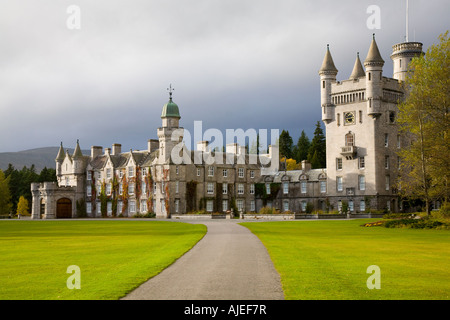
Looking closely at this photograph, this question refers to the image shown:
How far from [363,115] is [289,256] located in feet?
191

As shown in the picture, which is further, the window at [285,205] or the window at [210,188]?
the window at [285,205]

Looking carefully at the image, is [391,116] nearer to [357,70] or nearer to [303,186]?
[357,70]

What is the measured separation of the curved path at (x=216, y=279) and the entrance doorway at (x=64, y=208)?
69817mm

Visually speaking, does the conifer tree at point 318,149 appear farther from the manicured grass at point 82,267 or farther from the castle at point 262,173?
the manicured grass at point 82,267

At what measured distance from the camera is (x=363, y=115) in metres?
72.8

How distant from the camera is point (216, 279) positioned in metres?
12.9

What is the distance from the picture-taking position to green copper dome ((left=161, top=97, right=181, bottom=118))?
74.2 m

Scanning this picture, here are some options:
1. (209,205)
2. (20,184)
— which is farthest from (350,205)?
(20,184)

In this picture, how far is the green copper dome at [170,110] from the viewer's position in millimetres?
74188

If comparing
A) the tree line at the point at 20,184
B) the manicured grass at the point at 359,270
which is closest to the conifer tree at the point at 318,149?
the tree line at the point at 20,184

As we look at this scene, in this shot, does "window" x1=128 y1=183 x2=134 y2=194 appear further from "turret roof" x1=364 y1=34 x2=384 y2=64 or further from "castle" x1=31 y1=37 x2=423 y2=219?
"turret roof" x1=364 y1=34 x2=384 y2=64

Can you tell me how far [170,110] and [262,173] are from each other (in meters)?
21.7

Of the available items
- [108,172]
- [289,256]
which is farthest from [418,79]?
[108,172]
